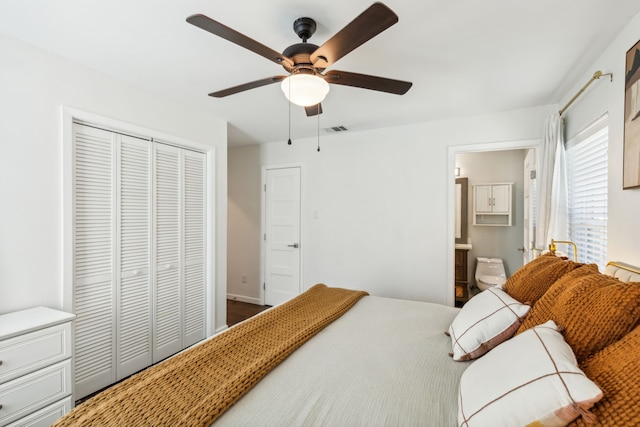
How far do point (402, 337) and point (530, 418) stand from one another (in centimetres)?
88

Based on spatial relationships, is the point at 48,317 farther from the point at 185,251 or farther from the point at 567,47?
the point at 567,47

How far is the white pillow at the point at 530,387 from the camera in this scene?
0.74 meters

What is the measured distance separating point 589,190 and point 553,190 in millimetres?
243

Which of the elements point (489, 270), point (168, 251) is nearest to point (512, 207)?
point (489, 270)

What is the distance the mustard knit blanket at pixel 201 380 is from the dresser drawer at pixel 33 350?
2.92 ft

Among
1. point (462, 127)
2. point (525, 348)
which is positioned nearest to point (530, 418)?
point (525, 348)

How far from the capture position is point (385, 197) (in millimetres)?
3627

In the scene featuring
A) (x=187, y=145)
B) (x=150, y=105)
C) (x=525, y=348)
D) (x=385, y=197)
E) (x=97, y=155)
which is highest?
(x=150, y=105)

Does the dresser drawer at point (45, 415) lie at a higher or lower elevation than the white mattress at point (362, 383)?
lower

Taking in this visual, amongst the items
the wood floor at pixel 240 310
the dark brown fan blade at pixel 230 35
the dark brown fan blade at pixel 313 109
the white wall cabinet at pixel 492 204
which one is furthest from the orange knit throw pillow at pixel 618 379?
the white wall cabinet at pixel 492 204

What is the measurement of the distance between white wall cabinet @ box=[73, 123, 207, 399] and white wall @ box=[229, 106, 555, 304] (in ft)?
4.97

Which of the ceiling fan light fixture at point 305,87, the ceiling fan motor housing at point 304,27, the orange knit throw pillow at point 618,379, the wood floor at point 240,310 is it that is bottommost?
the wood floor at point 240,310

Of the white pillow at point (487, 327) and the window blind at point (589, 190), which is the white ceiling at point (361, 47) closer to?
the window blind at point (589, 190)

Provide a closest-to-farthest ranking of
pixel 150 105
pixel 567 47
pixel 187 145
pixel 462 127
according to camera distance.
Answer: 1. pixel 567 47
2. pixel 150 105
3. pixel 187 145
4. pixel 462 127
